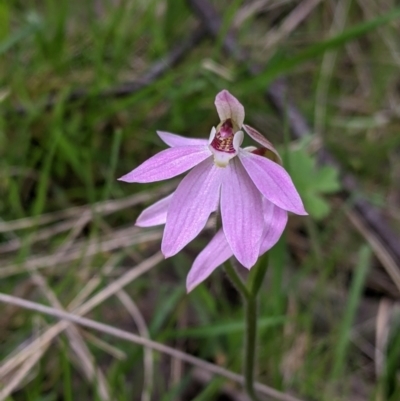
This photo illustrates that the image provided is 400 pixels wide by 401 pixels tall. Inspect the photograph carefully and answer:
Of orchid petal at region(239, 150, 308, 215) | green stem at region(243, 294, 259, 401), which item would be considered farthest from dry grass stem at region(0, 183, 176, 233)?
orchid petal at region(239, 150, 308, 215)

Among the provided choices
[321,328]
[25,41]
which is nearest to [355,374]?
[321,328]

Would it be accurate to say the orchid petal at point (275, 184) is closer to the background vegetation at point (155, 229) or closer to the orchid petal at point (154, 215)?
the orchid petal at point (154, 215)

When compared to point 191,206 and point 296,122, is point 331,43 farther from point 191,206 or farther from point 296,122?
point 191,206

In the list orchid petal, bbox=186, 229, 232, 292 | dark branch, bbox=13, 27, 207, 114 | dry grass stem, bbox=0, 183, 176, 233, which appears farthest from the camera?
dark branch, bbox=13, 27, 207, 114

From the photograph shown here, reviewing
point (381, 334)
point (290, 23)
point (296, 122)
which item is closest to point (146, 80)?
point (296, 122)

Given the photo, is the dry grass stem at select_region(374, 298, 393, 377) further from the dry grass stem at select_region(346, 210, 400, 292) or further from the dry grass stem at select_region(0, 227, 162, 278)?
the dry grass stem at select_region(0, 227, 162, 278)

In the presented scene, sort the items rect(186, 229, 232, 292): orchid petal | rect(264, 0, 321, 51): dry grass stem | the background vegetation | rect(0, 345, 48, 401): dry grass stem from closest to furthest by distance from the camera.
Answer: rect(186, 229, 232, 292): orchid petal → rect(0, 345, 48, 401): dry grass stem → the background vegetation → rect(264, 0, 321, 51): dry grass stem

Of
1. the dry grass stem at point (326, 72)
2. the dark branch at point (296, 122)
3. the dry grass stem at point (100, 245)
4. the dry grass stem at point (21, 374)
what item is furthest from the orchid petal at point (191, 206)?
the dry grass stem at point (326, 72)
